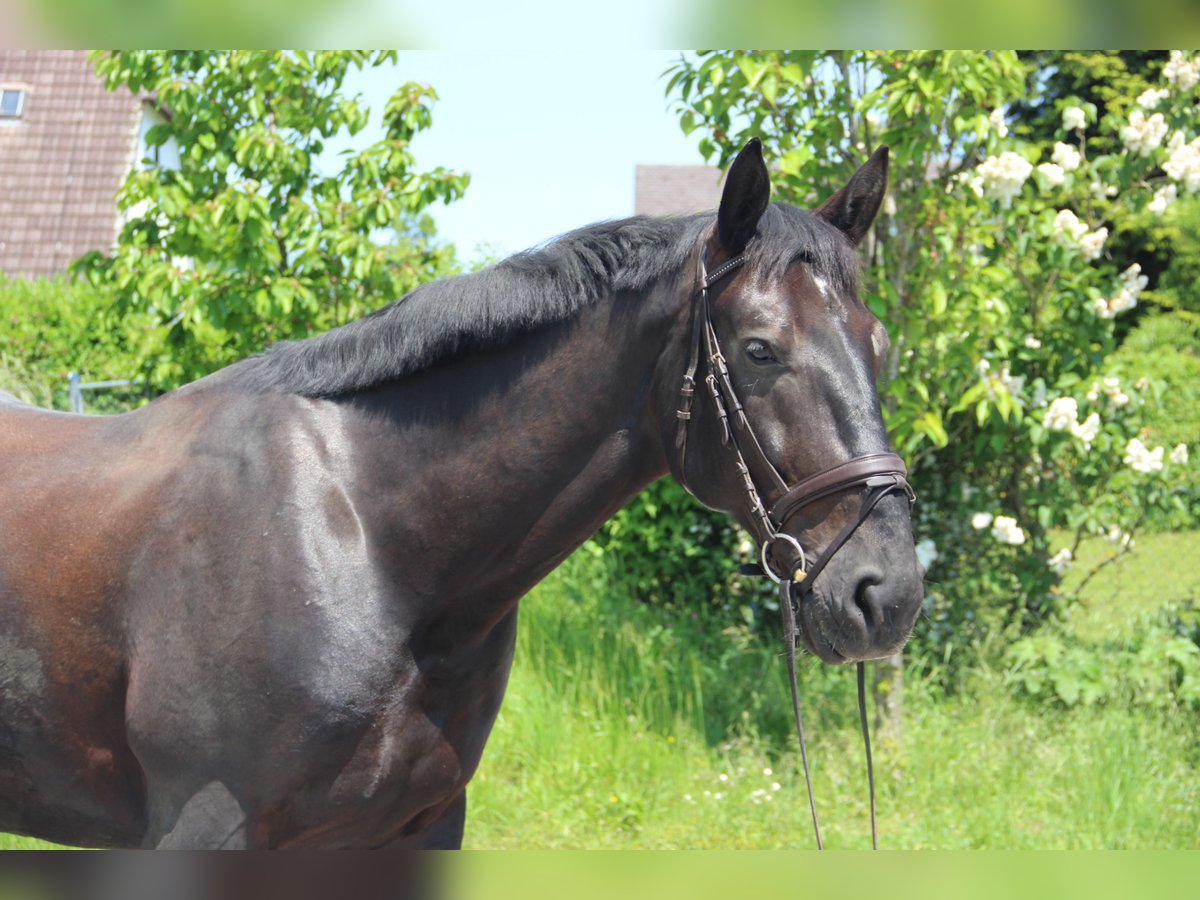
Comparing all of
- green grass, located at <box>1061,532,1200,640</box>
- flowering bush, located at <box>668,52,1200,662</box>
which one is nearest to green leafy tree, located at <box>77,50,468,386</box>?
flowering bush, located at <box>668,52,1200,662</box>

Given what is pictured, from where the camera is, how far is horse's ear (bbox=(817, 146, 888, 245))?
2447 millimetres

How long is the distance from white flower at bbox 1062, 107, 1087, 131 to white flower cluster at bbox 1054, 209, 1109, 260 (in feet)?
1.70

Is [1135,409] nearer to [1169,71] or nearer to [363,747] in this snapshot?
[1169,71]

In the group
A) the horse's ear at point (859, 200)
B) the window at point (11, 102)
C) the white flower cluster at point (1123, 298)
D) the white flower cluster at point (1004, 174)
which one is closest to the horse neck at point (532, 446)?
the horse's ear at point (859, 200)

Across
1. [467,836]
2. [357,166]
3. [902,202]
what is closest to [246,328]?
[357,166]

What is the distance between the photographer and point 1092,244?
5.23 metres

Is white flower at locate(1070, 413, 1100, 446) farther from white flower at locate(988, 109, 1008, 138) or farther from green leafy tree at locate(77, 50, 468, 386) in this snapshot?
green leafy tree at locate(77, 50, 468, 386)

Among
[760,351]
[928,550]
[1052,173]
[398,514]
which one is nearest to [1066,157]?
[1052,173]

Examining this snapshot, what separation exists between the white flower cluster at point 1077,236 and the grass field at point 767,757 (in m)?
1.88

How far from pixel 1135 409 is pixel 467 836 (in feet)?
13.2

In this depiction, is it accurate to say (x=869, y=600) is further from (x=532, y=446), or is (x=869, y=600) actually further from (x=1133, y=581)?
(x=1133, y=581)

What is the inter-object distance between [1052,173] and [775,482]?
3.82 metres

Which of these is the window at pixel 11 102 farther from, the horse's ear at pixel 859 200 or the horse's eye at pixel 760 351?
the horse's eye at pixel 760 351

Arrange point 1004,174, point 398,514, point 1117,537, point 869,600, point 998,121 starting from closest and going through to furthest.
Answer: point 869,600 < point 398,514 < point 1004,174 < point 998,121 < point 1117,537
